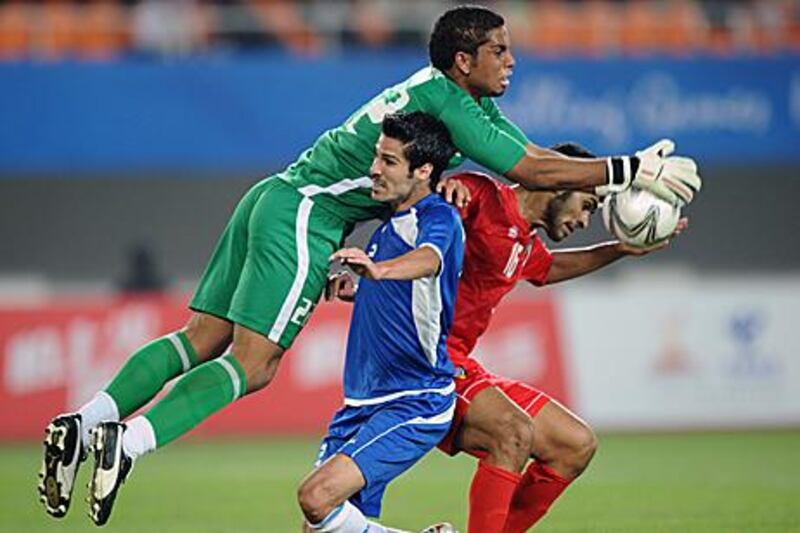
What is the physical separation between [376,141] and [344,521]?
1.65 m

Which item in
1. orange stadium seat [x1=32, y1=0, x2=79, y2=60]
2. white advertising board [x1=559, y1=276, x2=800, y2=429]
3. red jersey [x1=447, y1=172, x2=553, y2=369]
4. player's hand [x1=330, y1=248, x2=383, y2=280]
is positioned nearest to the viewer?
player's hand [x1=330, y1=248, x2=383, y2=280]

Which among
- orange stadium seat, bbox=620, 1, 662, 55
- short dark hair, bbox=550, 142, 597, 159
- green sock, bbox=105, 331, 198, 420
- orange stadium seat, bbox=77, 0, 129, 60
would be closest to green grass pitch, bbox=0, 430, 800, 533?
green sock, bbox=105, 331, 198, 420

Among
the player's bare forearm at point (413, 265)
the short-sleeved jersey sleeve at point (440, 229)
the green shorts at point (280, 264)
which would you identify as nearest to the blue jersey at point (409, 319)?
the short-sleeved jersey sleeve at point (440, 229)

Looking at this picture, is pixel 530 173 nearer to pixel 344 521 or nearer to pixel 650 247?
pixel 650 247

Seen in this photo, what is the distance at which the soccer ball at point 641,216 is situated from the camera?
23.0 ft

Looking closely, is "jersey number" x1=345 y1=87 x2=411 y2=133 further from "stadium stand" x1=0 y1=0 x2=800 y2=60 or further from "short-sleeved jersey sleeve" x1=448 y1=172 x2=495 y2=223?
"stadium stand" x1=0 y1=0 x2=800 y2=60

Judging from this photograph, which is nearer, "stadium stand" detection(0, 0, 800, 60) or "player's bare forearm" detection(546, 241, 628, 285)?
"player's bare forearm" detection(546, 241, 628, 285)

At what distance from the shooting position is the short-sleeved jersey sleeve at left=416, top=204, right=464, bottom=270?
6.48m

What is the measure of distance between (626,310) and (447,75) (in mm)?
9013

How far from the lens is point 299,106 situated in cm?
1983

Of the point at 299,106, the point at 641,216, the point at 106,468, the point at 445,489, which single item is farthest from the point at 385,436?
the point at 299,106

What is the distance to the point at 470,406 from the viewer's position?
693 centimetres

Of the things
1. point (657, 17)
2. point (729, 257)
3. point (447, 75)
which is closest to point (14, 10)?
point (657, 17)

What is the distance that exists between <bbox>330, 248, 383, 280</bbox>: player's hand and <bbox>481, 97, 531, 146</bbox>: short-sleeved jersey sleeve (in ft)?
3.82
